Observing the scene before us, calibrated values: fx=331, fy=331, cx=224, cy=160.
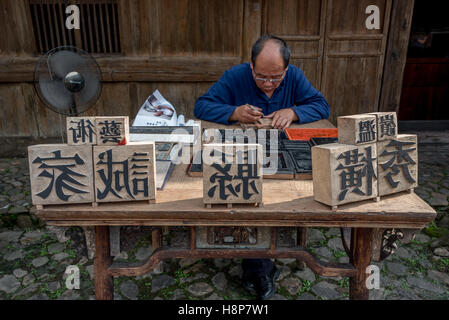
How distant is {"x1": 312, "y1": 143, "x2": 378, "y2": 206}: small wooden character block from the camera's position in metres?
1.29

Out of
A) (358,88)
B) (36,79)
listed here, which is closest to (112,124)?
(36,79)

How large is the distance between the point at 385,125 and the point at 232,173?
68cm

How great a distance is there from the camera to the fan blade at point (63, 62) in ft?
8.98

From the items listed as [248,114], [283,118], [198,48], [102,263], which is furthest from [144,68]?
[102,263]

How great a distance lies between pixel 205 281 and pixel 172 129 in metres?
→ 1.23

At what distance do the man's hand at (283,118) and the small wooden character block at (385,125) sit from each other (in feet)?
Answer: 3.33

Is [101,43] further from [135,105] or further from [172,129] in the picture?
[172,129]

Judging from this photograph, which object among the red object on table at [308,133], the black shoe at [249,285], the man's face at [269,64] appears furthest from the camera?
the black shoe at [249,285]

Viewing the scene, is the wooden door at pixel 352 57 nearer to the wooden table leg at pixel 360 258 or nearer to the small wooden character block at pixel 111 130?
the wooden table leg at pixel 360 258

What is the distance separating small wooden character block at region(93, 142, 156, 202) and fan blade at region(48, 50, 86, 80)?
1.82 meters

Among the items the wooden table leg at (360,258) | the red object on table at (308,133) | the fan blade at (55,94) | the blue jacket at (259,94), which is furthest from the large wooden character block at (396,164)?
the fan blade at (55,94)

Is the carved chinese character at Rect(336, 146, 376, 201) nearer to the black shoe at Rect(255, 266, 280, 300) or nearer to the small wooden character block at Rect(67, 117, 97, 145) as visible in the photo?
the small wooden character block at Rect(67, 117, 97, 145)

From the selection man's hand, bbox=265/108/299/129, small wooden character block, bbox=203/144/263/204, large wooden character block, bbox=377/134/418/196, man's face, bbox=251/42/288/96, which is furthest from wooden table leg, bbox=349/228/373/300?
man's face, bbox=251/42/288/96

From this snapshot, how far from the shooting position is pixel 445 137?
526 centimetres
